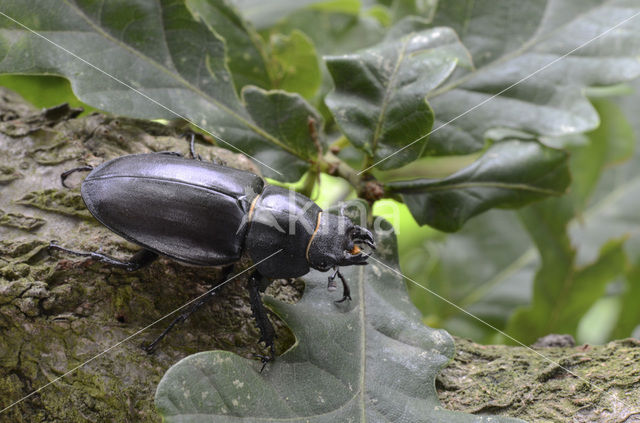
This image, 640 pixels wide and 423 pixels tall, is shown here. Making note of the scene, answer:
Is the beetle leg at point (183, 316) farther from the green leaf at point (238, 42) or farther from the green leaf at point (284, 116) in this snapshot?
the green leaf at point (238, 42)

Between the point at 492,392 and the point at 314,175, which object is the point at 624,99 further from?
the point at 492,392

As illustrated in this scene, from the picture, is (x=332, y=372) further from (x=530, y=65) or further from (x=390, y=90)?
(x=530, y=65)

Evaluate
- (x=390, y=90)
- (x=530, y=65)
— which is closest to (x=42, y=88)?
(x=390, y=90)

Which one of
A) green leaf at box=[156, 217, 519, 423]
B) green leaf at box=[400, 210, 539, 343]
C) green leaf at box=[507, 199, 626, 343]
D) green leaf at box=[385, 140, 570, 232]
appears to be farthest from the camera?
green leaf at box=[400, 210, 539, 343]

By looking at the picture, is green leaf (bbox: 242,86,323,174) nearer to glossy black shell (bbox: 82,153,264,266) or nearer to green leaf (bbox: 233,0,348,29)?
glossy black shell (bbox: 82,153,264,266)

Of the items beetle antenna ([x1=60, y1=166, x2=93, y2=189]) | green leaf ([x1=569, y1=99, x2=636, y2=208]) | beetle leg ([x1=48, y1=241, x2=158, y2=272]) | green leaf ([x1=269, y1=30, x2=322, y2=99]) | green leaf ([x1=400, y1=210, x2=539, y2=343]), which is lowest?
green leaf ([x1=400, y1=210, x2=539, y2=343])

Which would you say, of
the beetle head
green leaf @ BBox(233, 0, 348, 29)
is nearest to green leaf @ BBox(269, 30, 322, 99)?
green leaf @ BBox(233, 0, 348, 29)
